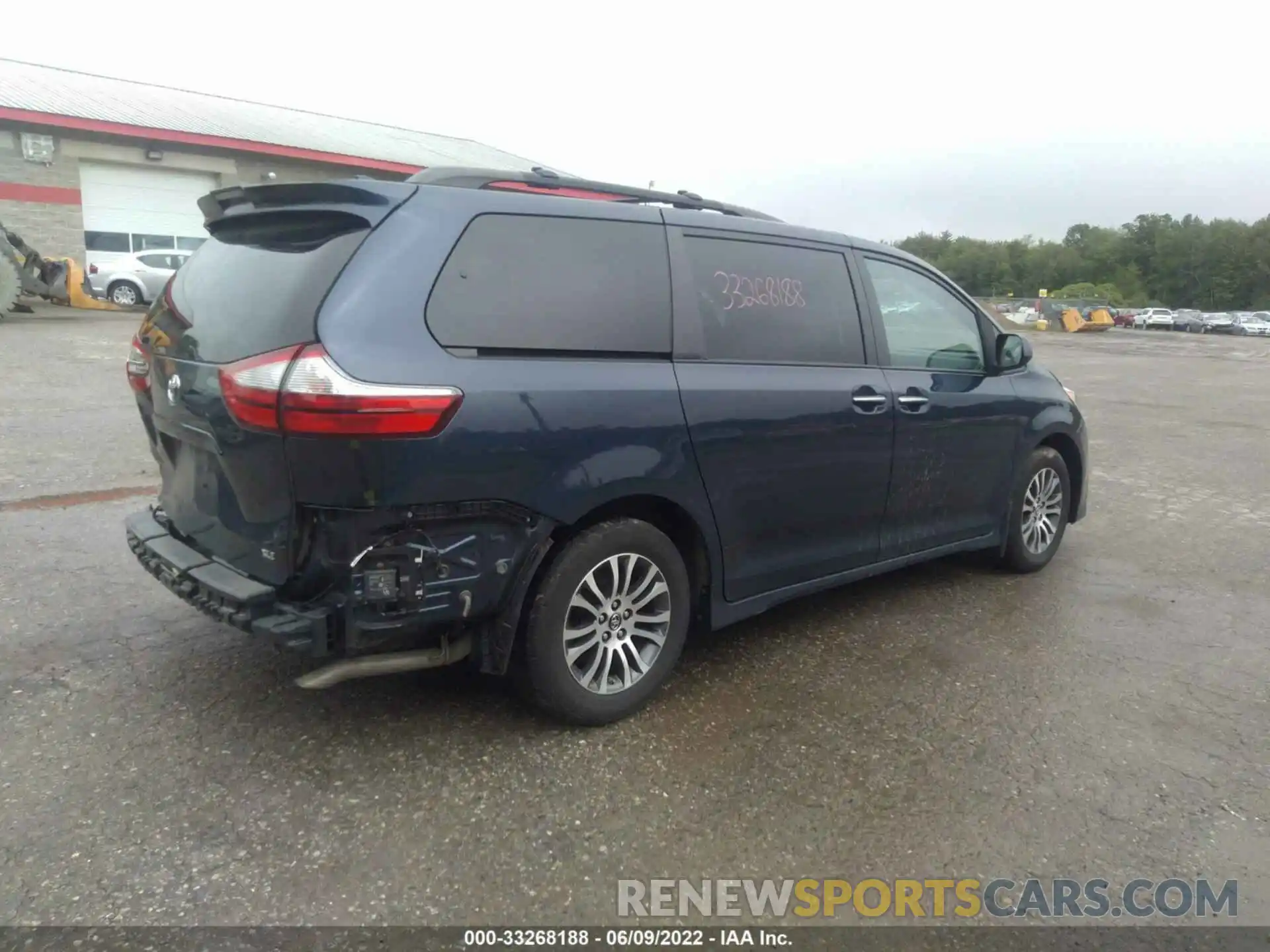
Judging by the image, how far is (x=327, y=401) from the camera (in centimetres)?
274

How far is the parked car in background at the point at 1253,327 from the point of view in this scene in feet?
187

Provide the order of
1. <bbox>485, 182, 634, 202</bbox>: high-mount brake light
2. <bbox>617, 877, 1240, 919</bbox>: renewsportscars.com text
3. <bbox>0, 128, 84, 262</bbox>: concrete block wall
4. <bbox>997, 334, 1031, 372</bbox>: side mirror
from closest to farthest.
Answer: <bbox>617, 877, 1240, 919</bbox>: renewsportscars.com text → <bbox>485, 182, 634, 202</bbox>: high-mount brake light → <bbox>997, 334, 1031, 372</bbox>: side mirror → <bbox>0, 128, 84, 262</bbox>: concrete block wall

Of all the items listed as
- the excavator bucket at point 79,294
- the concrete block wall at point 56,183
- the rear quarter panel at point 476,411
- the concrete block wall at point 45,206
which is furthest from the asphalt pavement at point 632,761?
the concrete block wall at point 45,206

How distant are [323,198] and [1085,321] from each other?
2027 inches

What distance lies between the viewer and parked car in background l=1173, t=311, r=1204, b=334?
62406 millimetres

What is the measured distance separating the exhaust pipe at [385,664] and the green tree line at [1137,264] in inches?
3814

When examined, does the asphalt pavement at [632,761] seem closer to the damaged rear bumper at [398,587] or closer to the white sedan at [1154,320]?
the damaged rear bumper at [398,587]

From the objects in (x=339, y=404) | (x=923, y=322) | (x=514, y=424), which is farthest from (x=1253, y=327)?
(x=339, y=404)

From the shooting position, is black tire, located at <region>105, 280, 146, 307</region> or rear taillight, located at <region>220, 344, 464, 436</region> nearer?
rear taillight, located at <region>220, 344, 464, 436</region>

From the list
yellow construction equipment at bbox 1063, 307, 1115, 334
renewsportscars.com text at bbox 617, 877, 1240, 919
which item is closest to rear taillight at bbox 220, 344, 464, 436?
renewsportscars.com text at bbox 617, 877, 1240, 919

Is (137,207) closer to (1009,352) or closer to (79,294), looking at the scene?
(79,294)

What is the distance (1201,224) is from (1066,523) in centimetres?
12156

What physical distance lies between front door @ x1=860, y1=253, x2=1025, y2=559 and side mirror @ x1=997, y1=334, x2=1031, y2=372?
0.06m

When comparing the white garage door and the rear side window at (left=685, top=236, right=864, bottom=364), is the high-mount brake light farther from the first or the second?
the white garage door
